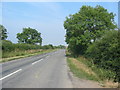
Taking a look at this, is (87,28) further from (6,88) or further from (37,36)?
(37,36)

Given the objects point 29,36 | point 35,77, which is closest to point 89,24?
point 35,77

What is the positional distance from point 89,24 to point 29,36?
233ft

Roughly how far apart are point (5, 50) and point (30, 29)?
211ft

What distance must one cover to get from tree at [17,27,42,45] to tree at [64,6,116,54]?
64.9 meters

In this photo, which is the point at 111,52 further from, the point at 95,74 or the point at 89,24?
the point at 89,24

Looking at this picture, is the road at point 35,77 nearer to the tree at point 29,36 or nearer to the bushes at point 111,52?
the bushes at point 111,52

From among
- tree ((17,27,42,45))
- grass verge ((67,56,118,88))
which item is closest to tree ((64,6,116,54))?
grass verge ((67,56,118,88))

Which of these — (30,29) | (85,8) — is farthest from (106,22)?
(30,29)

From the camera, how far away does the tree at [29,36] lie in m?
90.8

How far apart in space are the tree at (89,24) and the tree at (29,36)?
64.9 meters

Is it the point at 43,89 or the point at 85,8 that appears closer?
the point at 43,89

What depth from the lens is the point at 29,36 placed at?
93938 millimetres

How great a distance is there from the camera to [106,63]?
11281 mm

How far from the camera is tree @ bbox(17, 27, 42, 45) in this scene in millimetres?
90812
